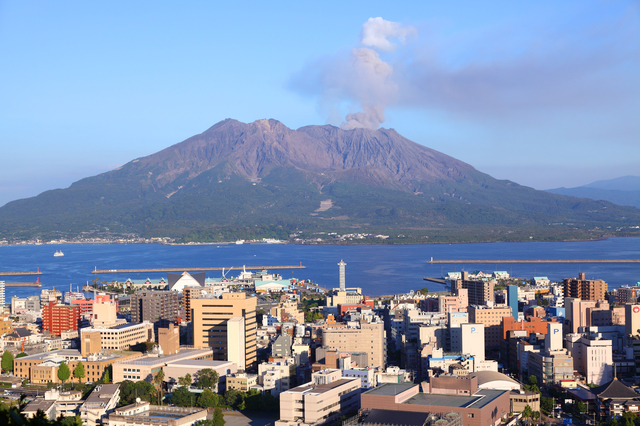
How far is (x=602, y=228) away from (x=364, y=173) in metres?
37.2

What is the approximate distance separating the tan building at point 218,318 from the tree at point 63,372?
2.67 m

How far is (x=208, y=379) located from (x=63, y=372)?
317cm

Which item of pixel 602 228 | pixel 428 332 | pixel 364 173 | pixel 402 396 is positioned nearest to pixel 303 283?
pixel 428 332

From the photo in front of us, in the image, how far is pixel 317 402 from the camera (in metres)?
11.1

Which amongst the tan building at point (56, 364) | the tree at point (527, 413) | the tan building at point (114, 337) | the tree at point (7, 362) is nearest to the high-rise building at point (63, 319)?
the tan building at point (114, 337)

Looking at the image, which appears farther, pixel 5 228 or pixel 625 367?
pixel 5 228

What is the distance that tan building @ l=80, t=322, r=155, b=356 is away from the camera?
16.1m

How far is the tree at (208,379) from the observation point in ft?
43.9

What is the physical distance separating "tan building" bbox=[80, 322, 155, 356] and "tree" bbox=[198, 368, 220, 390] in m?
3.52

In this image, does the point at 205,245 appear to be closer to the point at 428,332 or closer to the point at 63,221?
the point at 63,221

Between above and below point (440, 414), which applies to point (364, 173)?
above

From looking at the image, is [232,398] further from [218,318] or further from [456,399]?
[456,399]

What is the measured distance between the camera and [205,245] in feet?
228

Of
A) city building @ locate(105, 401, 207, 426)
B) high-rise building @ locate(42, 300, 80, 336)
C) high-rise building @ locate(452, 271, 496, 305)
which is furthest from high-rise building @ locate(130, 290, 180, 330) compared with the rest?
high-rise building @ locate(452, 271, 496, 305)
